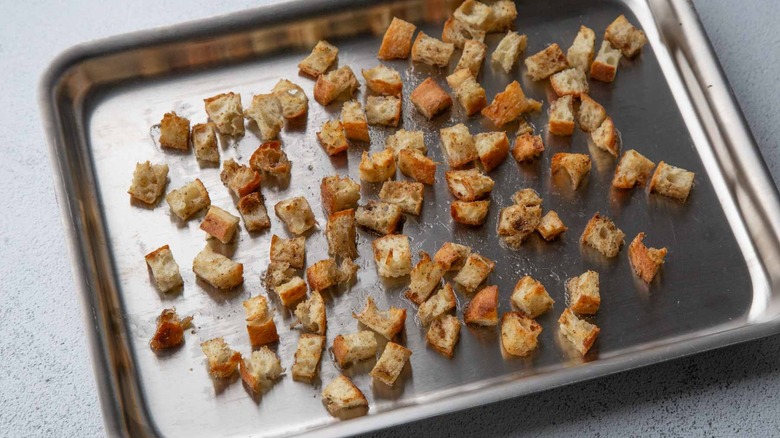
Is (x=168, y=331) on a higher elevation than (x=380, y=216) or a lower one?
lower

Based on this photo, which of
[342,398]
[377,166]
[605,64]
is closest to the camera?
[342,398]

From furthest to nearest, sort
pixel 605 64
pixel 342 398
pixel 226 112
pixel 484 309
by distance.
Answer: pixel 605 64 < pixel 226 112 < pixel 484 309 < pixel 342 398

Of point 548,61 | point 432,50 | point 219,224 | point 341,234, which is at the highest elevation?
point 432,50

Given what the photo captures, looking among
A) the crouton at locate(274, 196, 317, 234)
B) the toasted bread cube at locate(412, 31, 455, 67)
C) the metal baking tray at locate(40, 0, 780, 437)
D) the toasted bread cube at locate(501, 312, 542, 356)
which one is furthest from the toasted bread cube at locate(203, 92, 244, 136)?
the toasted bread cube at locate(501, 312, 542, 356)

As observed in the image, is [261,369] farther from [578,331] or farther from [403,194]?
[578,331]

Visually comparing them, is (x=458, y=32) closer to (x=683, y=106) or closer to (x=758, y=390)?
(x=683, y=106)

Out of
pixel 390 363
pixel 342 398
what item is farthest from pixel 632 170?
pixel 342 398
